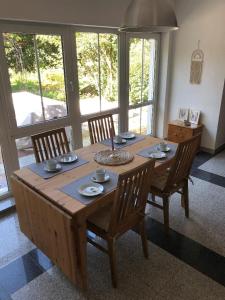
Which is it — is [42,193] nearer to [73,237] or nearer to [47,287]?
[73,237]

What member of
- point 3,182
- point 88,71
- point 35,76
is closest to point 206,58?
point 88,71

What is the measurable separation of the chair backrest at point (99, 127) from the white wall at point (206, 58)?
6.30ft

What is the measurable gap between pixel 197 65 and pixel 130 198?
3107mm

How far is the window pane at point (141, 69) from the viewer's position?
389cm

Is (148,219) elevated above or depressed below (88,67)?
below

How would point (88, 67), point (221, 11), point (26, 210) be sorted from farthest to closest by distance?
point (221, 11) < point (88, 67) < point (26, 210)

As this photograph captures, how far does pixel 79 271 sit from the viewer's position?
1.73 meters

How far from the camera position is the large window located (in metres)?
3.91

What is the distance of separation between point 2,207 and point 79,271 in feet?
4.72

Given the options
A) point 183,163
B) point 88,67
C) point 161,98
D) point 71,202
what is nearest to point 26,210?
point 71,202

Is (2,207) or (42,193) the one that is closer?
(42,193)

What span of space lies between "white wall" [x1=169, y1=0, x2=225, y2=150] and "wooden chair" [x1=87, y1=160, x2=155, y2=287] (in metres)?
2.71

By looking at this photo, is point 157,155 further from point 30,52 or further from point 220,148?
point 220,148

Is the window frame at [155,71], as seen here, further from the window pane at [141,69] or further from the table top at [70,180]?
the table top at [70,180]
